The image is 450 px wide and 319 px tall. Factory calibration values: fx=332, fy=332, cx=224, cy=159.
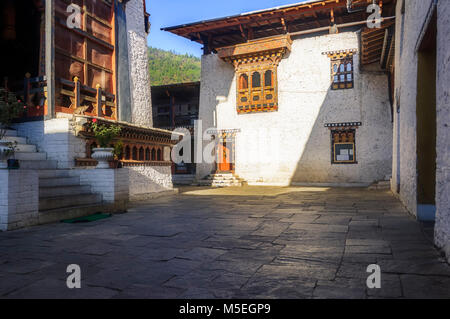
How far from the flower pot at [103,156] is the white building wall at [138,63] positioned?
3289 millimetres

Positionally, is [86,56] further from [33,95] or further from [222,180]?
[222,180]

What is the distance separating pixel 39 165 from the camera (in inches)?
290

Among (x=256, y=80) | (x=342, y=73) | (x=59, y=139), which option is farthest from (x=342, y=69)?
(x=59, y=139)

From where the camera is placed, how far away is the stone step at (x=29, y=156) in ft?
22.9

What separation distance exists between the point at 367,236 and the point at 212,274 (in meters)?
2.44

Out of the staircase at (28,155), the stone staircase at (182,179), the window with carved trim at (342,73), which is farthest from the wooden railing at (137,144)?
the window with carved trim at (342,73)

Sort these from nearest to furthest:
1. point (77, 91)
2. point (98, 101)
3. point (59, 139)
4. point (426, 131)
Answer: point (426, 131)
point (59, 139)
point (77, 91)
point (98, 101)

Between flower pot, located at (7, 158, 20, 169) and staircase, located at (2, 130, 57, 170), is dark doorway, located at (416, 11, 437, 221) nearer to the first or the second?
flower pot, located at (7, 158, 20, 169)

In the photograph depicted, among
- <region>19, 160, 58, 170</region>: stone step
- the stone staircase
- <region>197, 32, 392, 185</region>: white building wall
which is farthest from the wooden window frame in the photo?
<region>19, 160, 58, 170</region>: stone step

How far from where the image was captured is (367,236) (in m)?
4.33

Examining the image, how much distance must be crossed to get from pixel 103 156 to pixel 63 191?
1.12m

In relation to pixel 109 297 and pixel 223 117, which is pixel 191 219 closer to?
pixel 109 297

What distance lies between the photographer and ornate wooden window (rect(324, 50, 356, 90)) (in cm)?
1478

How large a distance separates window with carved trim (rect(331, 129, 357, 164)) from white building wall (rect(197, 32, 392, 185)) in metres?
0.20
